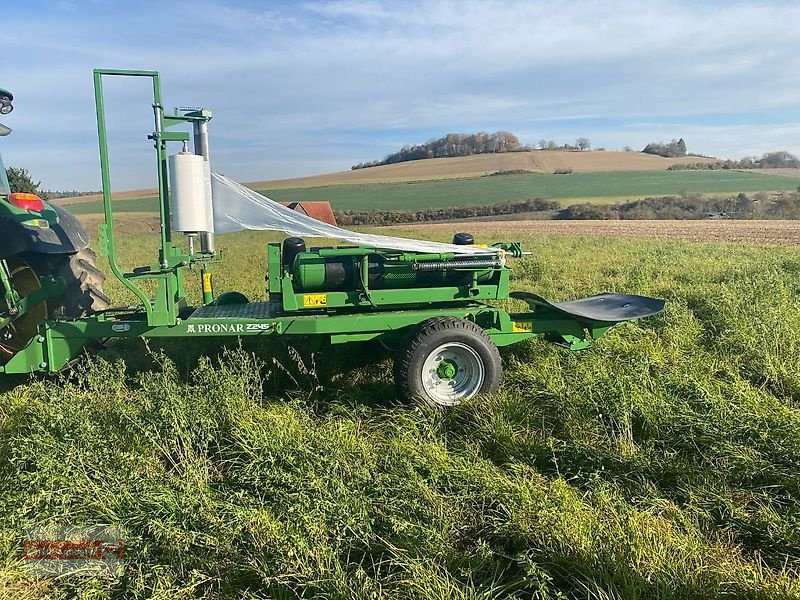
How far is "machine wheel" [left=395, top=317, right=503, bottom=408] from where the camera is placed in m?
3.79

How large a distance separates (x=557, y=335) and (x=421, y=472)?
1.98 meters

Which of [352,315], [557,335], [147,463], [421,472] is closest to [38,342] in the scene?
[147,463]

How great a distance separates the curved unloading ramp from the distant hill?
153 feet

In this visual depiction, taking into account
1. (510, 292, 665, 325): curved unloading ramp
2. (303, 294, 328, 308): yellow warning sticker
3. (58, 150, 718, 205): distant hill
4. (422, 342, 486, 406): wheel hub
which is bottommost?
(422, 342, 486, 406): wheel hub

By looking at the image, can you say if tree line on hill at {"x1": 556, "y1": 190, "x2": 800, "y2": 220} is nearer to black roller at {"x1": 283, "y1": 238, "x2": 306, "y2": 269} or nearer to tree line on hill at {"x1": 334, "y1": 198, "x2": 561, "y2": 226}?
tree line on hill at {"x1": 334, "y1": 198, "x2": 561, "y2": 226}

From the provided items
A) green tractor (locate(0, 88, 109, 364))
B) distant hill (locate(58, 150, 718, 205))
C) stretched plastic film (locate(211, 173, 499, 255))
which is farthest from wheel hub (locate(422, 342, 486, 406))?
distant hill (locate(58, 150, 718, 205))

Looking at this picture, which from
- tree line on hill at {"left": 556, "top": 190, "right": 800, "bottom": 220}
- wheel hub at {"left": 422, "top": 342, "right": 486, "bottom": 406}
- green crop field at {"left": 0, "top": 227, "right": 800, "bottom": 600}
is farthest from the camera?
tree line on hill at {"left": 556, "top": 190, "right": 800, "bottom": 220}

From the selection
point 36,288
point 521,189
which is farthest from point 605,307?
point 521,189

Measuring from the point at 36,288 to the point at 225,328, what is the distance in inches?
79.1

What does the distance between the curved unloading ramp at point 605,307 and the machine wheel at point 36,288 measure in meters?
3.70

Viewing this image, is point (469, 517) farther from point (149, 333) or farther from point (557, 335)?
point (149, 333)

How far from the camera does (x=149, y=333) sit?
3842mm

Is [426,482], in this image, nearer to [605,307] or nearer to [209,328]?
[209,328]

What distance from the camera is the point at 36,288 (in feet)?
15.4
